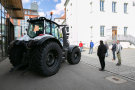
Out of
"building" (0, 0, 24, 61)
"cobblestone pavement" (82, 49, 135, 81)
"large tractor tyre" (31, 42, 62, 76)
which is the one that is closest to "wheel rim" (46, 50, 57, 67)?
"large tractor tyre" (31, 42, 62, 76)

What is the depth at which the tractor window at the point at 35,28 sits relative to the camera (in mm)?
4867

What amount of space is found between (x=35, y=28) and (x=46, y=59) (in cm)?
215

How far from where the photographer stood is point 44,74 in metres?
3.90

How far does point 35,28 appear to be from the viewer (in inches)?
203

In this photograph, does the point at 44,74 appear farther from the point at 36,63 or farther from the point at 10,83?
the point at 10,83

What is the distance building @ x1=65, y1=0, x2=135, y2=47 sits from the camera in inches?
717

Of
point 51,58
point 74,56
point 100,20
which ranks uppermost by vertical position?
point 100,20

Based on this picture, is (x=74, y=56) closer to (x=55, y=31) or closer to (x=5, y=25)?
(x=55, y=31)

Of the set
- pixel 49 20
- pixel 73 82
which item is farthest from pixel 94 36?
pixel 73 82

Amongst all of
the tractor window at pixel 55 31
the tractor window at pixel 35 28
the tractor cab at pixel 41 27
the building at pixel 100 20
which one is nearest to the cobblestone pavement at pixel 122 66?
the tractor window at pixel 55 31

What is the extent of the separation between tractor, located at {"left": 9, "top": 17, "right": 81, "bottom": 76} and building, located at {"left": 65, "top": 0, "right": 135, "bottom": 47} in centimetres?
1246

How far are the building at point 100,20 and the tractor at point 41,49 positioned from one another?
12.5 metres

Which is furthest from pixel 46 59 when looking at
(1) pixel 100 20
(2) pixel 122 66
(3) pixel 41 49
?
(1) pixel 100 20

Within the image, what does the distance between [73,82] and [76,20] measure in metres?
16.4
